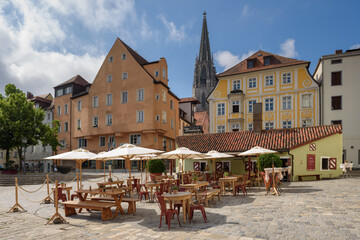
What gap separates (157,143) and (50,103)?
27.7 metres

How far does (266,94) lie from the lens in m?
33.7

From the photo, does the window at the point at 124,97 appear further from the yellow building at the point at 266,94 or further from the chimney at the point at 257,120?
the chimney at the point at 257,120

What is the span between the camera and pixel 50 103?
51844mm

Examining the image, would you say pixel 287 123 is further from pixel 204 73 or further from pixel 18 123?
pixel 204 73

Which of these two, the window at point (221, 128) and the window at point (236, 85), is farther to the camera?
the window at point (221, 128)

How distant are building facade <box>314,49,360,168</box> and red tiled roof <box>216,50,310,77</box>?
329cm

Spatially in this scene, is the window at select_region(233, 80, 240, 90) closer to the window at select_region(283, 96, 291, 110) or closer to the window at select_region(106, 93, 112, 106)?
the window at select_region(283, 96, 291, 110)

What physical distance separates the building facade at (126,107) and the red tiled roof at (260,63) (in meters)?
9.14

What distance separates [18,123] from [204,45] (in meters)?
67.7

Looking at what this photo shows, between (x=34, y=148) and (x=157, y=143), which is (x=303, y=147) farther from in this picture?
(x=34, y=148)

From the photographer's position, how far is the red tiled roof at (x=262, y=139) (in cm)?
2242

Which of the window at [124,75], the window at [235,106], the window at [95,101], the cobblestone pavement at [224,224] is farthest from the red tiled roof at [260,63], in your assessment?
the cobblestone pavement at [224,224]

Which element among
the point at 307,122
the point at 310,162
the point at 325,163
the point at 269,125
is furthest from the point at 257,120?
the point at 307,122

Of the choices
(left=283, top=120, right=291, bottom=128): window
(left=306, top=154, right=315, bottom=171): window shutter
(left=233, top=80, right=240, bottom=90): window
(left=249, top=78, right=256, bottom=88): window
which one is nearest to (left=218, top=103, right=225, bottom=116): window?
(left=233, top=80, right=240, bottom=90): window
